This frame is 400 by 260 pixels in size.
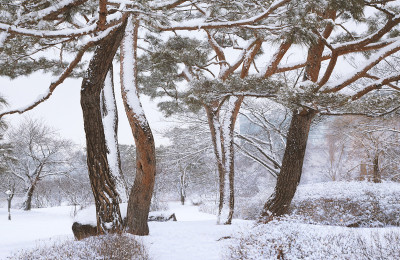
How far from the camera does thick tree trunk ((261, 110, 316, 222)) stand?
579 cm

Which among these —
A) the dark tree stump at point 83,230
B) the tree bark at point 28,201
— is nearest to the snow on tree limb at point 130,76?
the dark tree stump at point 83,230

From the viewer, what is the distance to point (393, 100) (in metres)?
5.71

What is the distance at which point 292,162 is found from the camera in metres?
5.80

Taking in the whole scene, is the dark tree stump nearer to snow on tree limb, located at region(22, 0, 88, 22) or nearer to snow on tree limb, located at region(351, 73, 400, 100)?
snow on tree limb, located at region(22, 0, 88, 22)

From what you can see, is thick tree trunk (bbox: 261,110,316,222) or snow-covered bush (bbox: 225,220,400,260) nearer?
snow-covered bush (bbox: 225,220,400,260)

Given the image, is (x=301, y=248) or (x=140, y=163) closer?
(x=301, y=248)

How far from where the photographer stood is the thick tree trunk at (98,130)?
15.1ft

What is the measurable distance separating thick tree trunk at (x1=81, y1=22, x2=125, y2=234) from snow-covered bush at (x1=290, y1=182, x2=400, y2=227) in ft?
19.8

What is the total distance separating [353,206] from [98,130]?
30.5ft

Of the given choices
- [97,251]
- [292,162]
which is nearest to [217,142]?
[292,162]

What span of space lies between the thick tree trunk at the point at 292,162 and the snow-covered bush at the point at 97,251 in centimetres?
296

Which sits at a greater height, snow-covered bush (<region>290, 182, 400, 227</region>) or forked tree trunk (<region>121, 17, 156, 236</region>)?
forked tree trunk (<region>121, 17, 156, 236</region>)

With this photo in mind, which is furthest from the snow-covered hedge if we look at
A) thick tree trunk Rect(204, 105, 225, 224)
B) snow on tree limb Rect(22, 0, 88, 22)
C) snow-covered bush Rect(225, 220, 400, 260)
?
snow on tree limb Rect(22, 0, 88, 22)

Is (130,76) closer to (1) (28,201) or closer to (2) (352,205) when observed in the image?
(2) (352,205)
